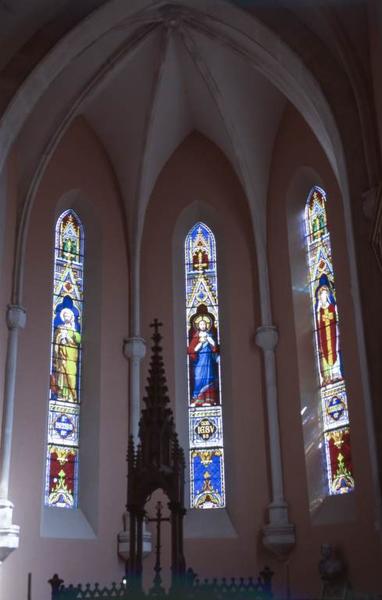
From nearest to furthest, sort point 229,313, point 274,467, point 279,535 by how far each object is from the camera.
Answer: point 279,535 → point 274,467 → point 229,313

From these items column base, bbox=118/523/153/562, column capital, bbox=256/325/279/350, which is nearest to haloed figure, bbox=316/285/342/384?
column capital, bbox=256/325/279/350

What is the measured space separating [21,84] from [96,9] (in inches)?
59.3

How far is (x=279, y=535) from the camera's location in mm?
12320

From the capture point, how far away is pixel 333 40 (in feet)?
36.7

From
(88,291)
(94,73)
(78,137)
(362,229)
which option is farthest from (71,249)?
(362,229)

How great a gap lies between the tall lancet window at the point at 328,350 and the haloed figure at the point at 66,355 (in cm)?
377

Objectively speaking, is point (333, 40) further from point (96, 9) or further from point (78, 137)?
point (78, 137)

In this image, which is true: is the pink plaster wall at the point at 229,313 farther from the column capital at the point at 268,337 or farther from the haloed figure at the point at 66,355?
the haloed figure at the point at 66,355

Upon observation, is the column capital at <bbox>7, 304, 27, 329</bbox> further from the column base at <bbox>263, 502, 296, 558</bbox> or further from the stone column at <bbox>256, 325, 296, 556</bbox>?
the column base at <bbox>263, 502, 296, 558</bbox>

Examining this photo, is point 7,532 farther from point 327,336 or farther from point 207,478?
point 327,336

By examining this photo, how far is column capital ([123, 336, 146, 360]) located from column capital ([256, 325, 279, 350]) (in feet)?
6.14

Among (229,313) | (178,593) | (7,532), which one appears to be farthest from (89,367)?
(178,593)

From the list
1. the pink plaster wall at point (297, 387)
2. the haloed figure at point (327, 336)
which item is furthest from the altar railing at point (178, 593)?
the haloed figure at point (327, 336)

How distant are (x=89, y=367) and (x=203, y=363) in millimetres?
1835
